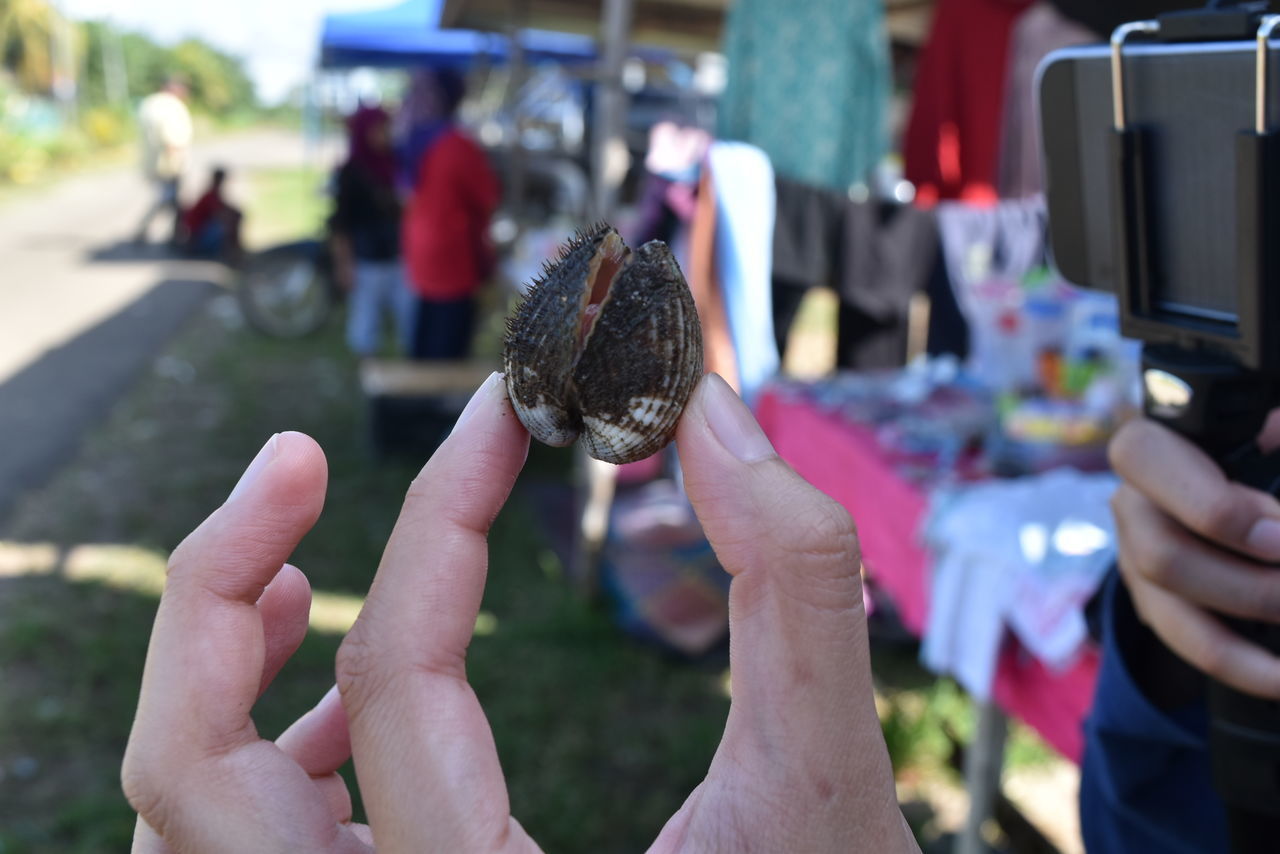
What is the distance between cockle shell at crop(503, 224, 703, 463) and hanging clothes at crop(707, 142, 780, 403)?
2383 millimetres

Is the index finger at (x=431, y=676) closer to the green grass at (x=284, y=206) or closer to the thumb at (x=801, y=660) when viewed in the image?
the thumb at (x=801, y=660)

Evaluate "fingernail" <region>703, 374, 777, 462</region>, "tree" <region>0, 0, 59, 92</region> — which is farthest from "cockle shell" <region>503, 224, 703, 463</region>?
"tree" <region>0, 0, 59, 92</region>

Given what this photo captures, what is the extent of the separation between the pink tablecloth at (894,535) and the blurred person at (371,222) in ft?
16.3

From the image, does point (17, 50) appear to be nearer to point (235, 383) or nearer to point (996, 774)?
point (235, 383)

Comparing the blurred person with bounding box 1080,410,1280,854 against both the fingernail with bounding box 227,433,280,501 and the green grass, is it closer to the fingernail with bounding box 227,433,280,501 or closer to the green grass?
the fingernail with bounding box 227,433,280,501

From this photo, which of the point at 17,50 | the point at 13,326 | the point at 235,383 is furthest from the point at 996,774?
the point at 17,50

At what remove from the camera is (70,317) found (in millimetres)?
10258

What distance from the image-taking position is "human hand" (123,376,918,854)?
64cm

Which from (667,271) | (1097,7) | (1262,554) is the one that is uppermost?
(1097,7)

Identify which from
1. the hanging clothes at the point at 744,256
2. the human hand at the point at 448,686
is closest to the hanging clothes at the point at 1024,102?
the hanging clothes at the point at 744,256

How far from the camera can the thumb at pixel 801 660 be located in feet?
2.10

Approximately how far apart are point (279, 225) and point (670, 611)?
15.8m

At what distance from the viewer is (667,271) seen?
0.92m

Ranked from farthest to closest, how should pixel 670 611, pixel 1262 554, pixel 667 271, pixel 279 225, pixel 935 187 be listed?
pixel 279 225 < pixel 935 187 < pixel 670 611 < pixel 1262 554 < pixel 667 271
